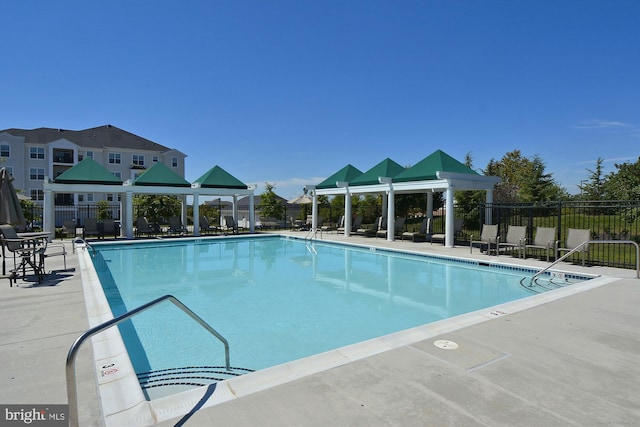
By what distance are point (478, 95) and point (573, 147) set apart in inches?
512

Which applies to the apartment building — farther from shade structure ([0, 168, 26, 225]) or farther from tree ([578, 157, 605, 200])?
tree ([578, 157, 605, 200])

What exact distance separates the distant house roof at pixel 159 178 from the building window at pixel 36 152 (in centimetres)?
2735

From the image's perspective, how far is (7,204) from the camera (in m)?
7.75

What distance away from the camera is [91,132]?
41.9m

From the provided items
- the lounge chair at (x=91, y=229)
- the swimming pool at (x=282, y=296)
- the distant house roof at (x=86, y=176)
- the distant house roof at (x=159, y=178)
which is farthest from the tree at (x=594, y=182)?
the lounge chair at (x=91, y=229)

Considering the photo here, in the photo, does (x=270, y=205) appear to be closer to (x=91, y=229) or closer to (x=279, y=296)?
(x=91, y=229)

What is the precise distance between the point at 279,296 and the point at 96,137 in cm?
4275

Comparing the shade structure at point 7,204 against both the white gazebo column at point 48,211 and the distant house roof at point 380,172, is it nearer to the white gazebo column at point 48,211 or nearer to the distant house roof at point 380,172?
the white gazebo column at point 48,211

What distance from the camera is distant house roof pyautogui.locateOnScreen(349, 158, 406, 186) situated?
61.8 feet

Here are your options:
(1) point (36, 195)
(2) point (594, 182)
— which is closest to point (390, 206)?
(2) point (594, 182)

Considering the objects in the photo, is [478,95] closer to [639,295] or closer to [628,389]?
[639,295]

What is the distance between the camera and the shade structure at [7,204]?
7672mm

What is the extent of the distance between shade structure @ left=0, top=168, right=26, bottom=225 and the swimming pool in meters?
2.48

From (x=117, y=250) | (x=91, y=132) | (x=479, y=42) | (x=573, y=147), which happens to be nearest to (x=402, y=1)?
(x=479, y=42)
